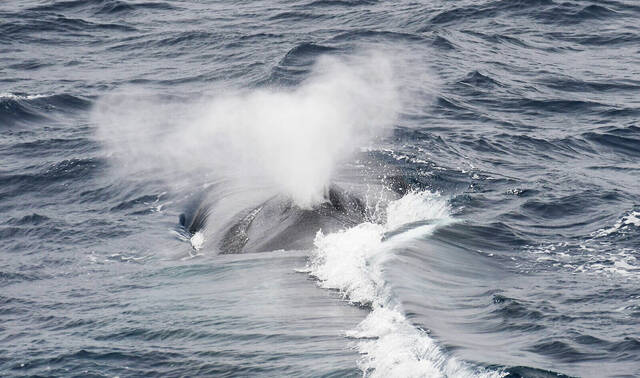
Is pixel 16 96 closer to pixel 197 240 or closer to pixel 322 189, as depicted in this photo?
pixel 197 240

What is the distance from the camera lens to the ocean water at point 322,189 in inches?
729

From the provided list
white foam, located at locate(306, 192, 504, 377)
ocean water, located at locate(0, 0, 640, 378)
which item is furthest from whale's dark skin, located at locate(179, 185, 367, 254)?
white foam, located at locate(306, 192, 504, 377)

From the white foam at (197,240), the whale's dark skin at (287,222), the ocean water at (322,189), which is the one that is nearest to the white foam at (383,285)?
the ocean water at (322,189)

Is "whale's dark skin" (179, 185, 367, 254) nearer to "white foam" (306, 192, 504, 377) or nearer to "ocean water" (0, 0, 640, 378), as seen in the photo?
"ocean water" (0, 0, 640, 378)

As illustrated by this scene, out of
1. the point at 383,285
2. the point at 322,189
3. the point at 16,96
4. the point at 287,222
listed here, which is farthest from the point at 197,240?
the point at 16,96

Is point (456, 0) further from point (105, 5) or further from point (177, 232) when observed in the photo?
point (177, 232)

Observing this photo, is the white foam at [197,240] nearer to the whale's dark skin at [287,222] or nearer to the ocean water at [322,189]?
the ocean water at [322,189]

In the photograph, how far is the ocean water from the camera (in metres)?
18.5

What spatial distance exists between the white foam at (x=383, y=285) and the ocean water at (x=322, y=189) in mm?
63

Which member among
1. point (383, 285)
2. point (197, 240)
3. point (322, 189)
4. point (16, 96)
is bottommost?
point (197, 240)

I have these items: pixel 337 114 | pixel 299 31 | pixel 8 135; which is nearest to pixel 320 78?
pixel 337 114

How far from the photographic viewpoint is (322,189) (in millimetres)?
25078

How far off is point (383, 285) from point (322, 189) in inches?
215

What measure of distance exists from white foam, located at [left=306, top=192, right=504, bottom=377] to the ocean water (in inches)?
2.5
